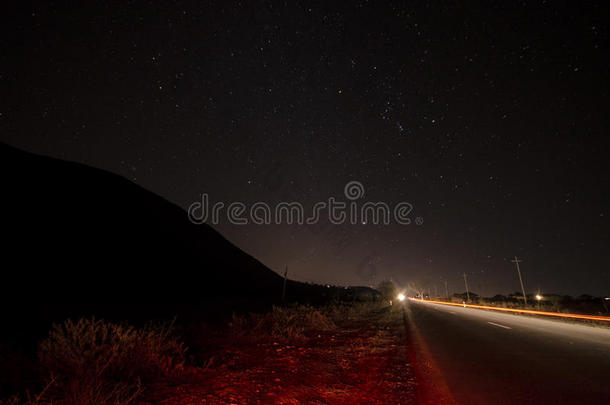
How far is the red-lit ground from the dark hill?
14.1 m

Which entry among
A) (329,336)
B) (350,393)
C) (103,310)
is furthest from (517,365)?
(103,310)

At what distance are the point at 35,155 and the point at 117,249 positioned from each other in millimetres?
25863

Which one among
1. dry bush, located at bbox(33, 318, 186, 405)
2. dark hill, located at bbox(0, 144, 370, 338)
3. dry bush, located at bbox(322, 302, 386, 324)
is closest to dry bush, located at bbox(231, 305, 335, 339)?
dry bush, located at bbox(322, 302, 386, 324)

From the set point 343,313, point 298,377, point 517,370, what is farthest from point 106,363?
point 343,313

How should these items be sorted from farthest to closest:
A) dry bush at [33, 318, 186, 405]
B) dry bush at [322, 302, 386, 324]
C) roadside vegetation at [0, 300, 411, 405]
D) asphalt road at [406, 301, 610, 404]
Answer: dry bush at [322, 302, 386, 324], dry bush at [33, 318, 186, 405], asphalt road at [406, 301, 610, 404], roadside vegetation at [0, 300, 411, 405]

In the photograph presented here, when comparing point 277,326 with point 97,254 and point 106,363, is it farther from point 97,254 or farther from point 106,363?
point 97,254

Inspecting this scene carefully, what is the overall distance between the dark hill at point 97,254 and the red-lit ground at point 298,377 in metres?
14.1

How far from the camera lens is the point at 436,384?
4.93 metres

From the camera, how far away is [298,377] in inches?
210

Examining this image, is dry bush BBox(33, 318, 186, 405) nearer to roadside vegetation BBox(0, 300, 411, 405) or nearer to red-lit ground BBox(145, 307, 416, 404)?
roadside vegetation BBox(0, 300, 411, 405)

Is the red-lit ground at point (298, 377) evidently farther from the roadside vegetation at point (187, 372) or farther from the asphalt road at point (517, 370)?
the asphalt road at point (517, 370)

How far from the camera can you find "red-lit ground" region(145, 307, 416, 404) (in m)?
4.25

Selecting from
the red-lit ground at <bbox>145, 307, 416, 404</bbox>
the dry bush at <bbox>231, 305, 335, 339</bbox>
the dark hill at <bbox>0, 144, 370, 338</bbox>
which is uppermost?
the dark hill at <bbox>0, 144, 370, 338</bbox>

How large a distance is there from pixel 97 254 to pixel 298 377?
3692 centimetres
